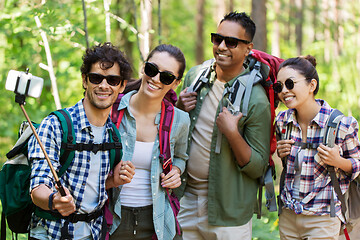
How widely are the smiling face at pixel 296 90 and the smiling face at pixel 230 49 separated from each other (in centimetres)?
45

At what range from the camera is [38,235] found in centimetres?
252

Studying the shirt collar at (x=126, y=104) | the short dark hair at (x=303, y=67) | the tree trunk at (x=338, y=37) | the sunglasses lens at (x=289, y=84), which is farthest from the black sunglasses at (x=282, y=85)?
the tree trunk at (x=338, y=37)

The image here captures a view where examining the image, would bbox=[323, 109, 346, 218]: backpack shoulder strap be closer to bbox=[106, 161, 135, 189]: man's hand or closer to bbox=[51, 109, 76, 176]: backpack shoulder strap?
bbox=[106, 161, 135, 189]: man's hand

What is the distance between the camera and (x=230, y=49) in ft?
12.2

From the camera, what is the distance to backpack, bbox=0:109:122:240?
249 cm

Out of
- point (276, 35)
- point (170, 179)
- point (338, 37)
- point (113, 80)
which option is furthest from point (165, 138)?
point (276, 35)

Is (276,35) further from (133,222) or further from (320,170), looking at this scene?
(133,222)

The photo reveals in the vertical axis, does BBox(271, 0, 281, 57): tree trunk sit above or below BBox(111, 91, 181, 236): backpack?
above

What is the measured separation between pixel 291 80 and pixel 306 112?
1.02 ft

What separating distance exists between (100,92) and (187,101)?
50.8 inches

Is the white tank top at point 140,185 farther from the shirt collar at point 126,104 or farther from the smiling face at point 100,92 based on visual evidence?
the smiling face at point 100,92

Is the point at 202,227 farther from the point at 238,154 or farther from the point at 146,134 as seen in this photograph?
the point at 146,134

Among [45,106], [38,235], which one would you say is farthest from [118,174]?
[45,106]

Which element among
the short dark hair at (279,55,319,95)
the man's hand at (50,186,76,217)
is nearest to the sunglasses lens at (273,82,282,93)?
the short dark hair at (279,55,319,95)
